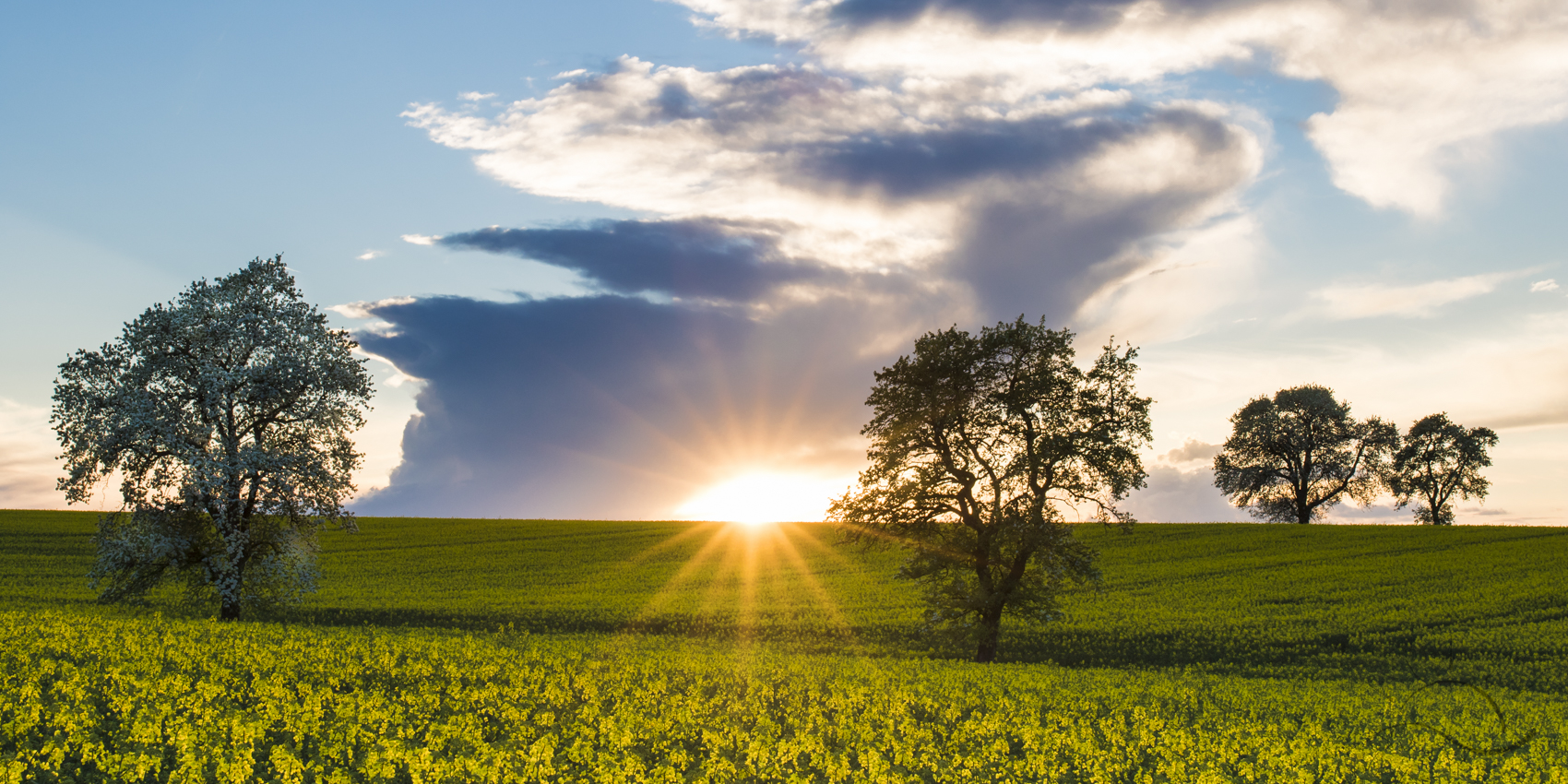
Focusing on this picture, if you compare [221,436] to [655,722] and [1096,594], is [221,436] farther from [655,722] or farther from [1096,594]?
[1096,594]

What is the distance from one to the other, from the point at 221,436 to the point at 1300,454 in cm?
8528

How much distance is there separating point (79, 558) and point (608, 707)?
55003mm

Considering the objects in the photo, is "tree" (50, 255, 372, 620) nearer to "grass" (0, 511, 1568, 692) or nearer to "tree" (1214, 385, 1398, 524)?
"grass" (0, 511, 1568, 692)

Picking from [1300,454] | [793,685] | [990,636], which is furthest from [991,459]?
[1300,454]

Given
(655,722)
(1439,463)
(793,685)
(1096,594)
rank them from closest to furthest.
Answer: (655,722)
(793,685)
(1096,594)
(1439,463)

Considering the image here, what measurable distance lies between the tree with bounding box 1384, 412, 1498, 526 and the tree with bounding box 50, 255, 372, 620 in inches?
3513

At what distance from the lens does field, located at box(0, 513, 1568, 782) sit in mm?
12469

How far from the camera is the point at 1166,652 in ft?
109

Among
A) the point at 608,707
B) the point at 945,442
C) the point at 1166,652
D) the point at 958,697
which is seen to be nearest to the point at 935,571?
the point at 945,442

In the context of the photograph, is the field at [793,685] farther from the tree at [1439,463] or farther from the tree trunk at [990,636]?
the tree at [1439,463]

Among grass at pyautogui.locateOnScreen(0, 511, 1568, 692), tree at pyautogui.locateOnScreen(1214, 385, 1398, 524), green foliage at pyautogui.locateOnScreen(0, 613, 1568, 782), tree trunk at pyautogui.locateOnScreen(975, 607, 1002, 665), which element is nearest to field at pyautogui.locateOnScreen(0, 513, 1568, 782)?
green foliage at pyautogui.locateOnScreen(0, 613, 1568, 782)

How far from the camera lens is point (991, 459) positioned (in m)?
30.4

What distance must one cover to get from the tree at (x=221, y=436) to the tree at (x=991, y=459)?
63.4 ft

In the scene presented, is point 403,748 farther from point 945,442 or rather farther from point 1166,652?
point 1166,652
